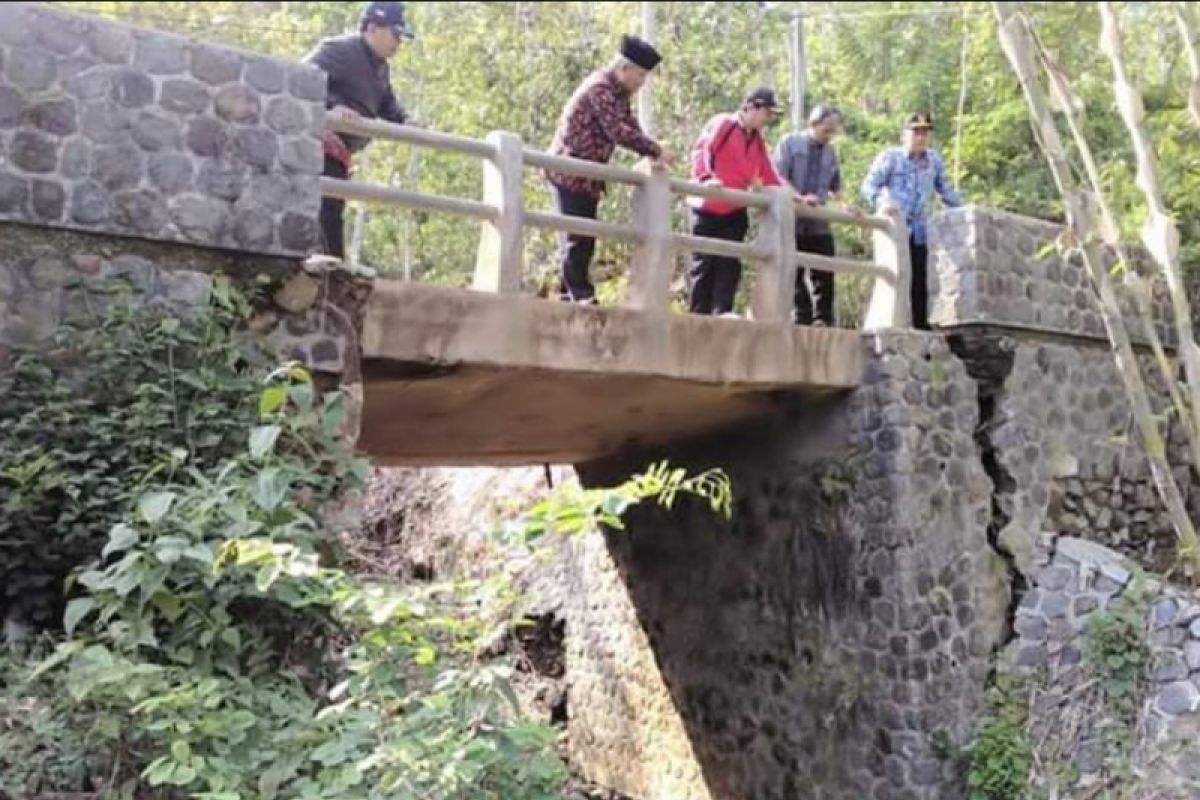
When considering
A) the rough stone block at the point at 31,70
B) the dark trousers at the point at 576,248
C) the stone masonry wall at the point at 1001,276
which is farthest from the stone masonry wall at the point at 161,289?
the stone masonry wall at the point at 1001,276

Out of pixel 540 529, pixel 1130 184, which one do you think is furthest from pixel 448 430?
pixel 1130 184

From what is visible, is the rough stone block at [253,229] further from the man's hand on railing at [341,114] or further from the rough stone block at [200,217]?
the man's hand on railing at [341,114]

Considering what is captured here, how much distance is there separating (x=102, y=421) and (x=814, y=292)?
403 centimetres

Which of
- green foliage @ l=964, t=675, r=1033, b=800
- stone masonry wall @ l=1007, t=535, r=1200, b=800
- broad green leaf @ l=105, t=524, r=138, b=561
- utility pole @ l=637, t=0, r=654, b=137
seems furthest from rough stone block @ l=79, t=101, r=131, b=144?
utility pole @ l=637, t=0, r=654, b=137

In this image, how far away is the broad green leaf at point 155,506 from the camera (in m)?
4.02

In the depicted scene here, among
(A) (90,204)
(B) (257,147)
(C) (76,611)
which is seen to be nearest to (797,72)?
(B) (257,147)

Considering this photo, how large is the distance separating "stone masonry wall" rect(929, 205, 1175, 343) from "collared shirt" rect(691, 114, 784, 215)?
3.39 feet

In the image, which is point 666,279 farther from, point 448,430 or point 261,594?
point 261,594

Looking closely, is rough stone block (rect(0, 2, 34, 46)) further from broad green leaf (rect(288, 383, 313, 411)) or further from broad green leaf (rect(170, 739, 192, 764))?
broad green leaf (rect(170, 739, 192, 764))

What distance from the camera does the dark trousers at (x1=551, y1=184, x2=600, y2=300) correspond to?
607 cm

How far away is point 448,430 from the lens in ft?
A: 23.0

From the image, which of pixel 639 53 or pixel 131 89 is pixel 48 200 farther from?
pixel 639 53

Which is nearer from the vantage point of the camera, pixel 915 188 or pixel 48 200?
pixel 48 200

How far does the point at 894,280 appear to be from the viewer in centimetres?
697
